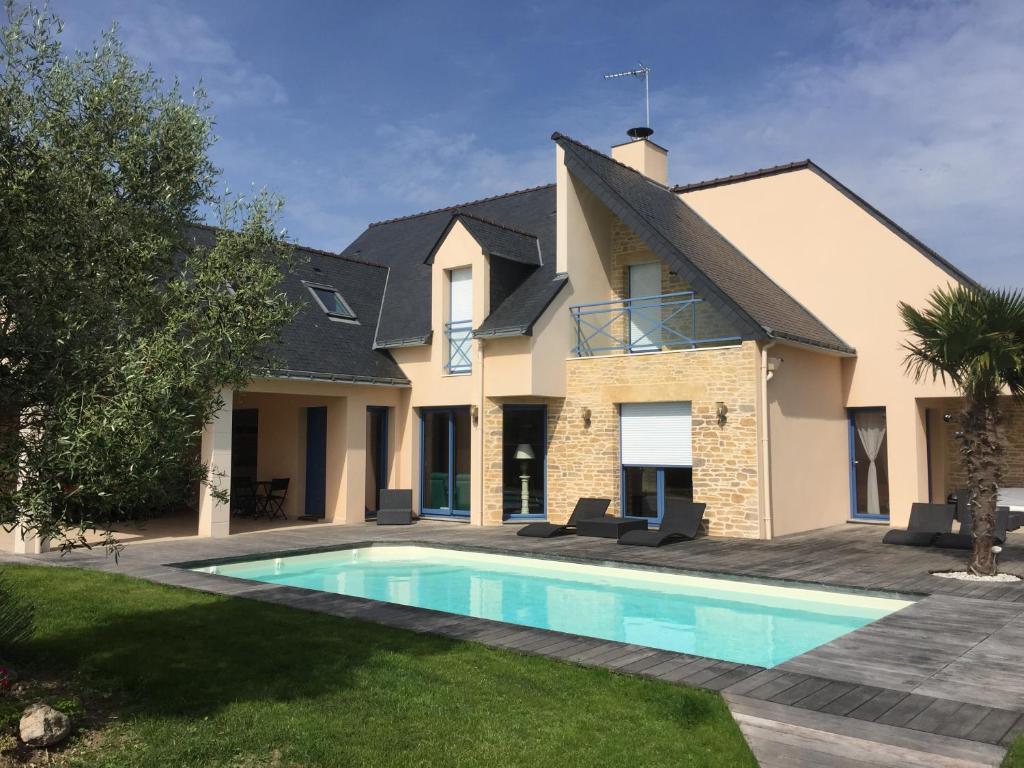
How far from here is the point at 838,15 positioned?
558 inches

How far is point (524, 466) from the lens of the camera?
18.7 meters

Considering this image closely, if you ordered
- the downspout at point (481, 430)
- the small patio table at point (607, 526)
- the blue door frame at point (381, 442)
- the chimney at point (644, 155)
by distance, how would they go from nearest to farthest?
the small patio table at point (607, 526) → the downspout at point (481, 430) → the blue door frame at point (381, 442) → the chimney at point (644, 155)

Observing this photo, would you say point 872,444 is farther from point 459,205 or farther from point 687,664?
point 687,664

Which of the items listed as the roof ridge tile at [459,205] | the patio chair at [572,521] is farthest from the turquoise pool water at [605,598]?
the roof ridge tile at [459,205]

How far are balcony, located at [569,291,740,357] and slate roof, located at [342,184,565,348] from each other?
1358 millimetres

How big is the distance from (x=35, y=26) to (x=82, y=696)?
4.86 meters

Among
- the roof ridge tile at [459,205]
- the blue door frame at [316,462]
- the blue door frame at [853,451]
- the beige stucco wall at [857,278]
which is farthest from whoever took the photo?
the roof ridge tile at [459,205]

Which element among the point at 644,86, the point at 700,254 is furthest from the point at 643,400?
the point at 644,86

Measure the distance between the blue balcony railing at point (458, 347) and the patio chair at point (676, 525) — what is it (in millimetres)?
5916

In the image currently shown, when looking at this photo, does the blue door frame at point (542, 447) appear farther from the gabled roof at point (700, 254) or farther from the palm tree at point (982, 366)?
the palm tree at point (982, 366)

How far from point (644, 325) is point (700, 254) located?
2272mm

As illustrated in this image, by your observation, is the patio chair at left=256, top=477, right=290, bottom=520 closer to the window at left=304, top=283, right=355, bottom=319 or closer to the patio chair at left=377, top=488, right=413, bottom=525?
the patio chair at left=377, top=488, right=413, bottom=525

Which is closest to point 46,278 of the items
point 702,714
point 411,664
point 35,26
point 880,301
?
point 35,26

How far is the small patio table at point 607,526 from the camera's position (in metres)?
15.5
